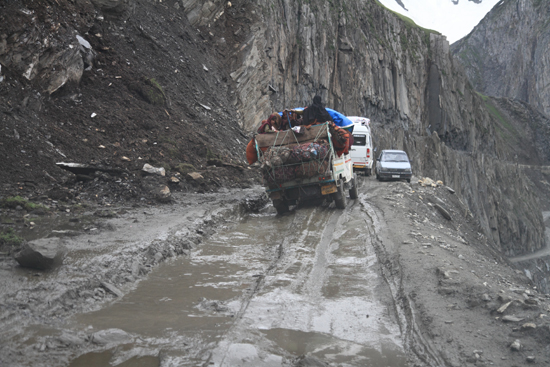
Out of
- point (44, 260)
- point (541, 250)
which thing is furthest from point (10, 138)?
point (541, 250)

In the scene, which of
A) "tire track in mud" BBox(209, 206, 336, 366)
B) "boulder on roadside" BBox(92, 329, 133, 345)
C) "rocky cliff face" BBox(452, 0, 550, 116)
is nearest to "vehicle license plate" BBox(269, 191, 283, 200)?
"tire track in mud" BBox(209, 206, 336, 366)

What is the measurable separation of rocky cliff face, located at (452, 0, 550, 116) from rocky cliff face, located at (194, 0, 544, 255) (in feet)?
132

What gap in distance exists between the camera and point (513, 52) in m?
120

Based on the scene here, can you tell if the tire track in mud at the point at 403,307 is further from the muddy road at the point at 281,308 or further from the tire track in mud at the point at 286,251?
the tire track in mud at the point at 286,251

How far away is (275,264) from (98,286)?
2664 millimetres

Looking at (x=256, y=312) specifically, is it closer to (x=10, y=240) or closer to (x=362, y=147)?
(x=10, y=240)

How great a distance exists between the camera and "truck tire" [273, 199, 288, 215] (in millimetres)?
11560

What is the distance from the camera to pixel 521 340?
4.10 m

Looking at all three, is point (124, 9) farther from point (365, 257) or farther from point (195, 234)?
point (365, 257)

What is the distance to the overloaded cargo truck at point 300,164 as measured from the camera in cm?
1088

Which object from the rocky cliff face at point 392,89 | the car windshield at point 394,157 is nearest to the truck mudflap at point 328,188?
the car windshield at point 394,157

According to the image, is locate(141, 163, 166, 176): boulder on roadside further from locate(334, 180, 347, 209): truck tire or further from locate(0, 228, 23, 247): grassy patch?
locate(0, 228, 23, 247): grassy patch

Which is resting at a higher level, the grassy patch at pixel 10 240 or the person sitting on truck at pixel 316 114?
the person sitting on truck at pixel 316 114

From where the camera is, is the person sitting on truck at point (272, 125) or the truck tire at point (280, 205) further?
the person sitting on truck at point (272, 125)
